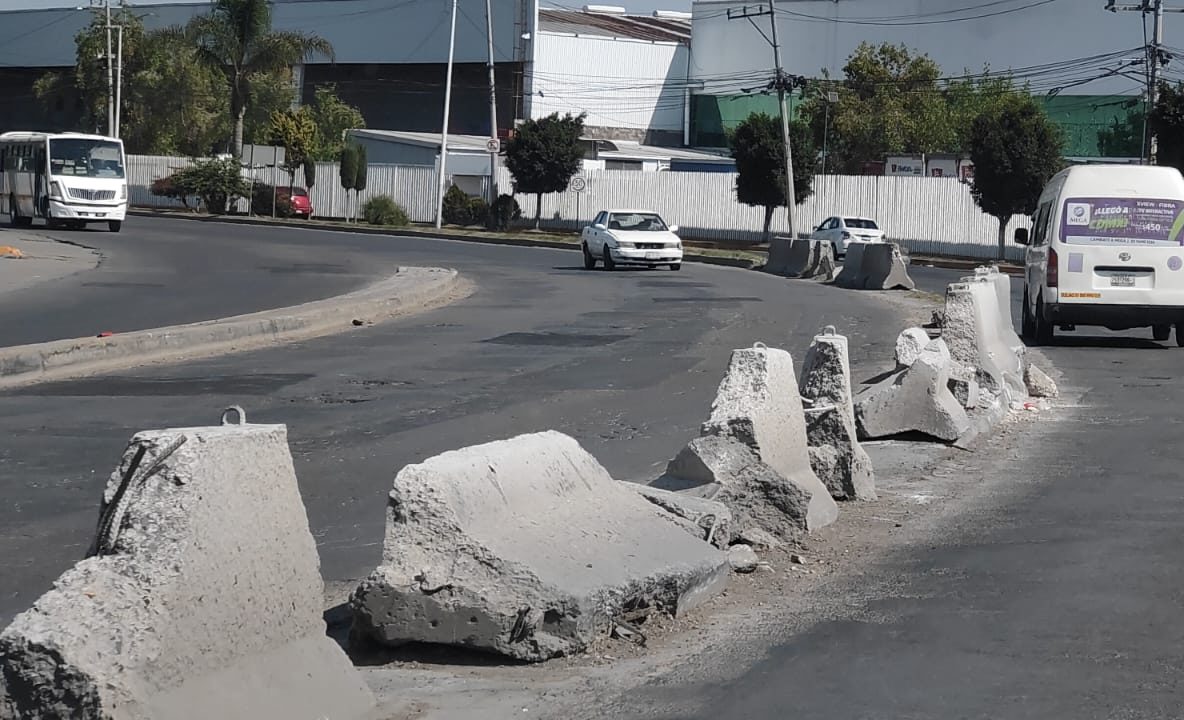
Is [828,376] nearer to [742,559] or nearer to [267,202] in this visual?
[742,559]

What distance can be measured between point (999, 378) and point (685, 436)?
3.43m

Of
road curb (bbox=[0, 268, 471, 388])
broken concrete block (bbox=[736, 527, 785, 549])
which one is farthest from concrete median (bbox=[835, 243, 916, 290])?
broken concrete block (bbox=[736, 527, 785, 549])

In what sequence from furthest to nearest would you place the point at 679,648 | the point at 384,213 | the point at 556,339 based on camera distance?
1. the point at 384,213
2. the point at 556,339
3. the point at 679,648

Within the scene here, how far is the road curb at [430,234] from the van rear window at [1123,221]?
24.3m

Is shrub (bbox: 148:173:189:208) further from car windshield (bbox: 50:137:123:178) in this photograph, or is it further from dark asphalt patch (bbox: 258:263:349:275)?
dark asphalt patch (bbox: 258:263:349:275)

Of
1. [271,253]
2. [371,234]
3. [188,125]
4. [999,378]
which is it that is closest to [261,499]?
[999,378]

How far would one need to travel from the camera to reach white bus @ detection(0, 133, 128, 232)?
48094 mm

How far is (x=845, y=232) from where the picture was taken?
165ft

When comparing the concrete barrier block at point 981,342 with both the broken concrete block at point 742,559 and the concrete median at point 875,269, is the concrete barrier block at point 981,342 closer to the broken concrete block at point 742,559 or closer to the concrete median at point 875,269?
the broken concrete block at point 742,559

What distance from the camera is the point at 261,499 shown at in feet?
15.3

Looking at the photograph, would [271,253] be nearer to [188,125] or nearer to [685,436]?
[685,436]

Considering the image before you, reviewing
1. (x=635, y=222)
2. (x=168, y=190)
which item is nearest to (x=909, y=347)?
(x=635, y=222)

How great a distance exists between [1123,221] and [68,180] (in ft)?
120

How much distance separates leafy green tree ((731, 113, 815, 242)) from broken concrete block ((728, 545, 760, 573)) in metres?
49.4
